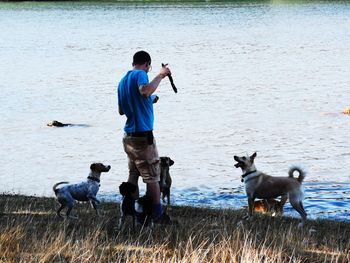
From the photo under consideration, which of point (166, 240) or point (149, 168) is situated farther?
point (149, 168)

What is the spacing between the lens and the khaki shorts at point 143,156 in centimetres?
1059

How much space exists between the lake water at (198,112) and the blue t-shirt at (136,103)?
19.4 ft

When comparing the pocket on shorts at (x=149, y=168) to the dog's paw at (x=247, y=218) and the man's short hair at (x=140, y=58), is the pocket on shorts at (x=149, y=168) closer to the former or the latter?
the man's short hair at (x=140, y=58)

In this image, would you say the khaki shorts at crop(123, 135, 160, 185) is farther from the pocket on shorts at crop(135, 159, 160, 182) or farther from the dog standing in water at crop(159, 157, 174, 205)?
the dog standing in water at crop(159, 157, 174, 205)

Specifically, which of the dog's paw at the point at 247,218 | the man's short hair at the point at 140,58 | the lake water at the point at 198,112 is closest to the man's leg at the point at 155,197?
the man's short hair at the point at 140,58

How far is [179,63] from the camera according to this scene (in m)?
49.1

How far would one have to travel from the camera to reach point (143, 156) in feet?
35.2

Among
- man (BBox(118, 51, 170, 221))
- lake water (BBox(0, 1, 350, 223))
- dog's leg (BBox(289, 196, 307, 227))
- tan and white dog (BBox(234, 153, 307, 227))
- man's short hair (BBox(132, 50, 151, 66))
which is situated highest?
man's short hair (BBox(132, 50, 151, 66))

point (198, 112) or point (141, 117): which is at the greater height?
point (141, 117)

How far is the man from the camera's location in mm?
10369

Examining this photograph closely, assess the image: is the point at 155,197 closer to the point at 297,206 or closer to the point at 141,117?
the point at 141,117

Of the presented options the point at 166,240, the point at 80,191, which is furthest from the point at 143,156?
the point at 166,240

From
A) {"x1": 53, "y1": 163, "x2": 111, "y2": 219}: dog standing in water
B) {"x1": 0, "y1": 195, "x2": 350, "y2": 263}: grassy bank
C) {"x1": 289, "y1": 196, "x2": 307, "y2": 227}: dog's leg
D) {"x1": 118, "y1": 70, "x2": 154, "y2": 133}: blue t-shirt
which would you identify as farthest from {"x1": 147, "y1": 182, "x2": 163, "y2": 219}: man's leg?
{"x1": 289, "y1": 196, "x2": 307, "y2": 227}: dog's leg

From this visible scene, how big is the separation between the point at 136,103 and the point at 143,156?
0.78 metres
